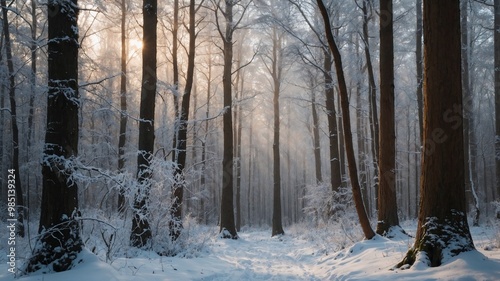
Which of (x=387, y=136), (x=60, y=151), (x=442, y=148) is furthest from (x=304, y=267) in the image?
(x=60, y=151)

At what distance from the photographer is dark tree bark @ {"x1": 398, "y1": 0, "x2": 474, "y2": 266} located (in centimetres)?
465

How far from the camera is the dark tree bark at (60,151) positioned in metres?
4.78

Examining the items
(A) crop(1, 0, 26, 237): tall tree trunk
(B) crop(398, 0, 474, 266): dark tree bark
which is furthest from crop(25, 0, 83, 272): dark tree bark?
(A) crop(1, 0, 26, 237): tall tree trunk

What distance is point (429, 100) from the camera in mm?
5000

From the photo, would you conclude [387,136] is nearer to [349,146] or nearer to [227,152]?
[349,146]

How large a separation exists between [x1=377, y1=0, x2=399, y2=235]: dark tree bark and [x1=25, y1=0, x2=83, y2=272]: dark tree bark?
6.81m

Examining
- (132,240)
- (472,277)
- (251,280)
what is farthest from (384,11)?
(132,240)

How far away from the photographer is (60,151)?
4.97 m

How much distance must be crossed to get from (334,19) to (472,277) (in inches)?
562

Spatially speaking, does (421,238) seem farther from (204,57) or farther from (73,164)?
(204,57)

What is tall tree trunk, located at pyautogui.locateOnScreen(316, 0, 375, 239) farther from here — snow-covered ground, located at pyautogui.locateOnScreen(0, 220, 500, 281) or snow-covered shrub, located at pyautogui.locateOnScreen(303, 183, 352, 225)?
snow-covered shrub, located at pyautogui.locateOnScreen(303, 183, 352, 225)

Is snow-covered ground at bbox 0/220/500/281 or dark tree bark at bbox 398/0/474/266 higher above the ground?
dark tree bark at bbox 398/0/474/266

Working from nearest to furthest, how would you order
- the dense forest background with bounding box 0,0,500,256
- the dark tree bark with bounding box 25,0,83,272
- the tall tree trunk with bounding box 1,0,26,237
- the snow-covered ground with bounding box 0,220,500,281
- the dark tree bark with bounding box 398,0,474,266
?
the snow-covered ground with bounding box 0,220,500,281 < the dark tree bark with bounding box 398,0,474,266 < the dark tree bark with bounding box 25,0,83,272 < the dense forest background with bounding box 0,0,500,256 < the tall tree trunk with bounding box 1,0,26,237

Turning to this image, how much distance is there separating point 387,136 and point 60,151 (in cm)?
710
